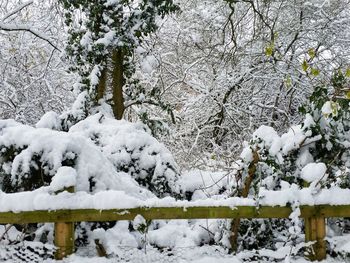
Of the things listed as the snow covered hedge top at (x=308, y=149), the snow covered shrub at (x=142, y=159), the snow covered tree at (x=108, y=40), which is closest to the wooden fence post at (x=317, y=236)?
the snow covered hedge top at (x=308, y=149)

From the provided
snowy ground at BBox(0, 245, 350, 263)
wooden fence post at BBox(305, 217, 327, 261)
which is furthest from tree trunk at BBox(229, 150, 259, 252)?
wooden fence post at BBox(305, 217, 327, 261)

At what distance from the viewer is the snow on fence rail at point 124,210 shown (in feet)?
13.5

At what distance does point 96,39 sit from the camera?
9.18 metres

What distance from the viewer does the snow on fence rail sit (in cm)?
412

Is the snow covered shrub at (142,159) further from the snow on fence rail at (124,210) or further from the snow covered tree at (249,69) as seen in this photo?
the snow covered tree at (249,69)

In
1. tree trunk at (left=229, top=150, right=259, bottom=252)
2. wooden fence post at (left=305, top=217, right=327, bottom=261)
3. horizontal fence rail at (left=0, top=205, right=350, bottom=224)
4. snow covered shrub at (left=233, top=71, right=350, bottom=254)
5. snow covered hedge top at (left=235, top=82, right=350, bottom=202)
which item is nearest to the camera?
horizontal fence rail at (left=0, top=205, right=350, bottom=224)

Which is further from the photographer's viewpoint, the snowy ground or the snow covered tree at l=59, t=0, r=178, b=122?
the snow covered tree at l=59, t=0, r=178, b=122

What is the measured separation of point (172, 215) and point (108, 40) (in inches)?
216

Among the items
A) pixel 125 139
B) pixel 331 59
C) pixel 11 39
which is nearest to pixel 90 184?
pixel 125 139

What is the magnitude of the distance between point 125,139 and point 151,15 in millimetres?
3384

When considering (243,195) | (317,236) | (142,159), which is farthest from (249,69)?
(317,236)

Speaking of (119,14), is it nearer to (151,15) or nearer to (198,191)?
(151,15)

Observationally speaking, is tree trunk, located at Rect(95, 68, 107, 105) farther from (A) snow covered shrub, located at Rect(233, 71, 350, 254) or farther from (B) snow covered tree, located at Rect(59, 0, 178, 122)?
(A) snow covered shrub, located at Rect(233, 71, 350, 254)

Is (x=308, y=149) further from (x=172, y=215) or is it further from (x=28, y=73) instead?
(x=28, y=73)
